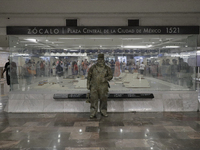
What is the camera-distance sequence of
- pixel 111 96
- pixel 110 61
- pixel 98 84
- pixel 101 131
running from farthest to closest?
pixel 110 61
pixel 111 96
pixel 98 84
pixel 101 131

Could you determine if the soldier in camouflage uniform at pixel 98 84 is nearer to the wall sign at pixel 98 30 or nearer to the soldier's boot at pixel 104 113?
the soldier's boot at pixel 104 113

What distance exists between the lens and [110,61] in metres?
6.89

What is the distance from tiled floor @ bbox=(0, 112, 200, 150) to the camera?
3896 millimetres

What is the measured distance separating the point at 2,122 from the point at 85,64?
347 centimetres

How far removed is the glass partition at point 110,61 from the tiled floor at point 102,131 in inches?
48.2

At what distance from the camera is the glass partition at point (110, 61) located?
269 inches

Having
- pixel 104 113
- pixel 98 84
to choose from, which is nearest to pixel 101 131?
pixel 104 113

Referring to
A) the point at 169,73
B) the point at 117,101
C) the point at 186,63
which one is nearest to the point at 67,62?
the point at 117,101

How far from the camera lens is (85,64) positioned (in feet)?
22.7

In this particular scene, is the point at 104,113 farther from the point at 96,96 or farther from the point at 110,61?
the point at 110,61

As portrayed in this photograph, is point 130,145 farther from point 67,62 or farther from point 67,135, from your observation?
point 67,62

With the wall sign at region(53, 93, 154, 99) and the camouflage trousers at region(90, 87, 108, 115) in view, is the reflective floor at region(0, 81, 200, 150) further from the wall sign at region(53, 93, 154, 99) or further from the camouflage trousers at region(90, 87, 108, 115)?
the wall sign at region(53, 93, 154, 99)

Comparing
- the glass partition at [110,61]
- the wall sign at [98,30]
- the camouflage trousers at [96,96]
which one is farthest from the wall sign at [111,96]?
the wall sign at [98,30]

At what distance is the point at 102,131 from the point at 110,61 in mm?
3039
